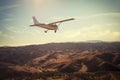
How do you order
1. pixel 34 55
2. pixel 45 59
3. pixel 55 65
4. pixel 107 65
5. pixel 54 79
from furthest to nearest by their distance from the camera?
pixel 34 55, pixel 45 59, pixel 55 65, pixel 107 65, pixel 54 79

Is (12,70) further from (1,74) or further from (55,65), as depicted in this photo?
(55,65)

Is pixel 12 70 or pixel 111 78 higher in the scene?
pixel 12 70

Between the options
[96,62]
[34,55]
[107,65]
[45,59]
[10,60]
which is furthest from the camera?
[34,55]

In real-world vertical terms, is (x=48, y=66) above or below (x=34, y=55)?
below

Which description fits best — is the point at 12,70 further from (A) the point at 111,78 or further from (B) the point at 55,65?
(A) the point at 111,78

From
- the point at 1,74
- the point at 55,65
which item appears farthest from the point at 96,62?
the point at 1,74

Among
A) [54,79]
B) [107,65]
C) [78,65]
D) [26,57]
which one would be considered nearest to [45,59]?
[26,57]

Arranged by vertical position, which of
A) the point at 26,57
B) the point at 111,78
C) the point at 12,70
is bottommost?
the point at 111,78

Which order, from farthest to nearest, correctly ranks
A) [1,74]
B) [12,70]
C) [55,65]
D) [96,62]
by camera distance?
[55,65], [96,62], [12,70], [1,74]

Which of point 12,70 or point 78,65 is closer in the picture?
point 12,70
